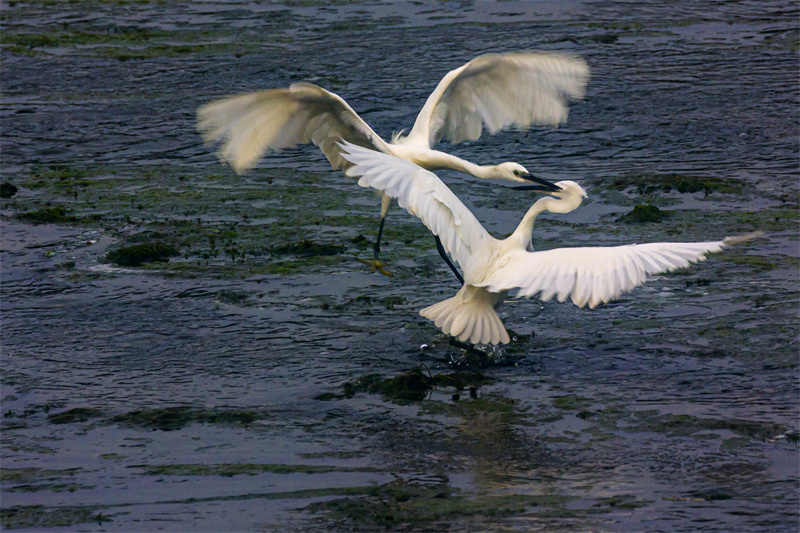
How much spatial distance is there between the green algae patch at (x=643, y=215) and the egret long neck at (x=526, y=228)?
2.02 m

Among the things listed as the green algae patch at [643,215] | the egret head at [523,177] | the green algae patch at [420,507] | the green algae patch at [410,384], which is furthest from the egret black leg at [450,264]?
A: the green algae patch at [420,507]

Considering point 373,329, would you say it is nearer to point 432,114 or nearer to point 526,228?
point 526,228

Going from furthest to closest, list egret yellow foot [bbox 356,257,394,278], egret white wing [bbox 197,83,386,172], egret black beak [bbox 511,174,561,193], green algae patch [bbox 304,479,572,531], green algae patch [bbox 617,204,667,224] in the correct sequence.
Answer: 1. green algae patch [bbox 617,204,667,224]
2. egret yellow foot [bbox 356,257,394,278]
3. egret white wing [bbox 197,83,386,172]
4. egret black beak [bbox 511,174,561,193]
5. green algae patch [bbox 304,479,572,531]

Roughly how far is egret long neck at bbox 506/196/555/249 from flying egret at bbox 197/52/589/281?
0.87ft

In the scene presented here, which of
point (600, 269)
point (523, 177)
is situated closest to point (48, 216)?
point (523, 177)

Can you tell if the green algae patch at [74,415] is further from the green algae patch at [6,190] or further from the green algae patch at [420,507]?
the green algae patch at [6,190]

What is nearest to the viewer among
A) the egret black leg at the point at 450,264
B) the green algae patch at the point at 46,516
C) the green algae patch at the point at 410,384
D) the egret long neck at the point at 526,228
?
the green algae patch at the point at 46,516

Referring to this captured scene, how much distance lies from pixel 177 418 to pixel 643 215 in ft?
13.9

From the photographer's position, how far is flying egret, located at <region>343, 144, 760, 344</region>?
5.44 meters

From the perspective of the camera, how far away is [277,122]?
773cm

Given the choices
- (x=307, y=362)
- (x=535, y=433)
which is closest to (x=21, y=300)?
(x=307, y=362)

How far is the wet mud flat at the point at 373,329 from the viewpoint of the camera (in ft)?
16.0

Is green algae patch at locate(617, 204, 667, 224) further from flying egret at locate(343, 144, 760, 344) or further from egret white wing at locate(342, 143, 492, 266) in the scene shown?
egret white wing at locate(342, 143, 492, 266)

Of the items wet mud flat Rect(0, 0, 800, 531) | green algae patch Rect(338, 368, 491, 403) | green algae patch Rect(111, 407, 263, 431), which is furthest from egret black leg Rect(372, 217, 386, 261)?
green algae patch Rect(111, 407, 263, 431)
